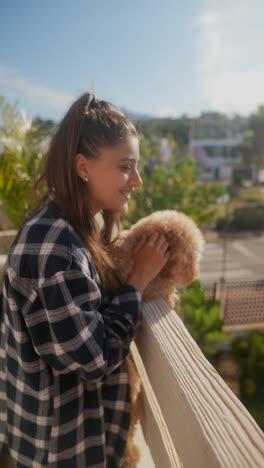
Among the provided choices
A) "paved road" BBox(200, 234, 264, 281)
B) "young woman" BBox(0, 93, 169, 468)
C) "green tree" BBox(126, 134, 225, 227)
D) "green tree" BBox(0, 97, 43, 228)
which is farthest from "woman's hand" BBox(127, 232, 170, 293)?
"paved road" BBox(200, 234, 264, 281)

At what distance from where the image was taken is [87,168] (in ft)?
3.61

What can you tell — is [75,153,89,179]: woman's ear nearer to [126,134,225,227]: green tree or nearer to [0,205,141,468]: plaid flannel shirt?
[0,205,141,468]: plaid flannel shirt

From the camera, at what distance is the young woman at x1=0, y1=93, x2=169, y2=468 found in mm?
890

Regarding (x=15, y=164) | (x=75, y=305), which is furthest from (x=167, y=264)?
(x=15, y=164)

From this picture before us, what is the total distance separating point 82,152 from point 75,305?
501 mm

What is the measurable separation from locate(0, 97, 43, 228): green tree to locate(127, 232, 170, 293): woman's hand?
4.68 feet

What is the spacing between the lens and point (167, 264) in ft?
3.70

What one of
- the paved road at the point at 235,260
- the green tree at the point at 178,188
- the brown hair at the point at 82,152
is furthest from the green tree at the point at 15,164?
the paved road at the point at 235,260

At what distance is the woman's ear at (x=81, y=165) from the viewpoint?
3.58 feet

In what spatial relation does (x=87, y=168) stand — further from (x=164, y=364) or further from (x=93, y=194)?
(x=164, y=364)

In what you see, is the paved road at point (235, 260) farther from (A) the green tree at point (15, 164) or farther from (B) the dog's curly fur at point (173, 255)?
(B) the dog's curly fur at point (173, 255)

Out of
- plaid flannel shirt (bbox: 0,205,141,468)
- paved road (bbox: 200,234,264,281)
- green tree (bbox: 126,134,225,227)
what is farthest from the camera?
paved road (bbox: 200,234,264,281)

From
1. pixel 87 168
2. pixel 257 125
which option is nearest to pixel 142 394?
pixel 87 168

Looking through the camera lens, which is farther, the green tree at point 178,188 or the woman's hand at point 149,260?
the green tree at point 178,188
